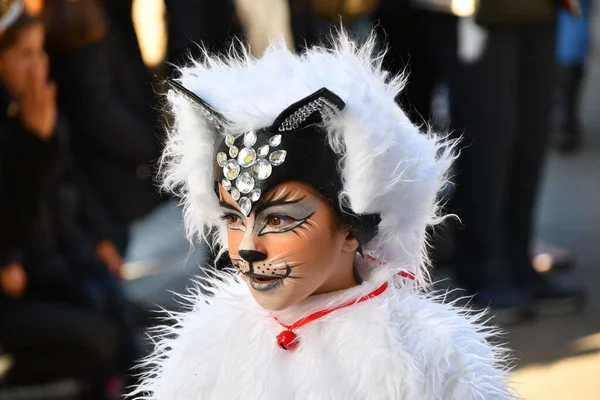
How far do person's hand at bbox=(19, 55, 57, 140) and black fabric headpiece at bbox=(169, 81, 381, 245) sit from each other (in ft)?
5.82

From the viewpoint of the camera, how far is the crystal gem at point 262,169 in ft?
6.22

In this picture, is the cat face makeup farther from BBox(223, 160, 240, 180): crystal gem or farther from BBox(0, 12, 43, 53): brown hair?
BBox(0, 12, 43, 53): brown hair

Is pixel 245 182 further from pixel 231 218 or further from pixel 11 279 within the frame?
pixel 11 279

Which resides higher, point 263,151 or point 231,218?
point 263,151

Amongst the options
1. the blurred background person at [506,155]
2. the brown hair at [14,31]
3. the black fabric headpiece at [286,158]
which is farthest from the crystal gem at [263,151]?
the blurred background person at [506,155]

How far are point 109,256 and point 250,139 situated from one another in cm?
→ 228

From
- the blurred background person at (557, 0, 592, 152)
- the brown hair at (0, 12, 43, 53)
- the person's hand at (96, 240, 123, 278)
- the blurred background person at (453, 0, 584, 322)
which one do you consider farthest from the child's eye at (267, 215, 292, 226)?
the blurred background person at (557, 0, 592, 152)

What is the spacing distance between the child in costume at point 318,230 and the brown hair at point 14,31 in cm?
167

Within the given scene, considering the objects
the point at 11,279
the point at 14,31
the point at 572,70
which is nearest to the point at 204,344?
→ the point at 11,279

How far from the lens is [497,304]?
4.38m

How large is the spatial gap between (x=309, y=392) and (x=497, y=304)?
2577mm

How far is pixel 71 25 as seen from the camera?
3.91 metres

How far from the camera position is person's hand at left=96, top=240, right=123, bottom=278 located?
13.1 ft

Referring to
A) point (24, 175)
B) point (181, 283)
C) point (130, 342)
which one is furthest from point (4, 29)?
point (181, 283)
